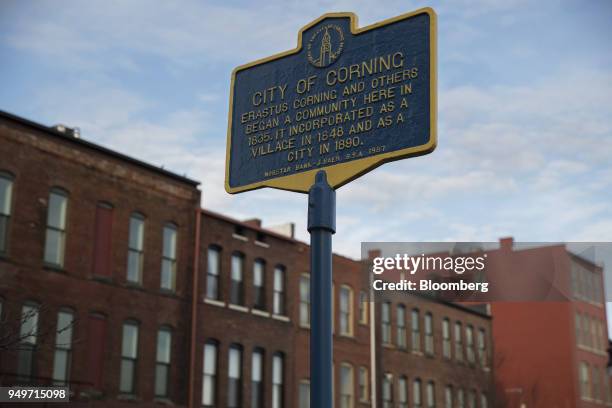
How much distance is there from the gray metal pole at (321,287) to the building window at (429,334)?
42.1 m

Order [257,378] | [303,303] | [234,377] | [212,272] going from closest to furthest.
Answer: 1. [212,272]
2. [234,377]
3. [257,378]
4. [303,303]

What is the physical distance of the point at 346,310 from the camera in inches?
1732

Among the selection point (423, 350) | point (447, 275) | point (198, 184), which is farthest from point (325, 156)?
point (423, 350)

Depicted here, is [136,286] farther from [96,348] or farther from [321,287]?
[321,287]

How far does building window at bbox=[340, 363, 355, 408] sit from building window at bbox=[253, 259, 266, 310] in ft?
23.3

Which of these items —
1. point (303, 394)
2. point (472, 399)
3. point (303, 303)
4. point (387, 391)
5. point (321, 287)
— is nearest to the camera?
point (321, 287)

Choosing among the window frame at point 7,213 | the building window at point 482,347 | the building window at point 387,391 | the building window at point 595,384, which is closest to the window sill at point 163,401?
the window frame at point 7,213

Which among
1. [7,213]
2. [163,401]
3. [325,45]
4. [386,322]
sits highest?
[7,213]

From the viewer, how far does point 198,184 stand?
114 ft

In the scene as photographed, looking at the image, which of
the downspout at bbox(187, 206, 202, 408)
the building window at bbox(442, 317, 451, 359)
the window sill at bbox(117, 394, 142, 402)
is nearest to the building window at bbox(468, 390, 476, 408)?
the building window at bbox(442, 317, 451, 359)

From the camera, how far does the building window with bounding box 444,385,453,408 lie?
51219 millimetres

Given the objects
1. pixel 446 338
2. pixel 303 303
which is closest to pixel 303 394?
pixel 303 303

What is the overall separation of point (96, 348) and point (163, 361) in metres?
3.15

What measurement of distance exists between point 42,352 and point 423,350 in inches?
1018
